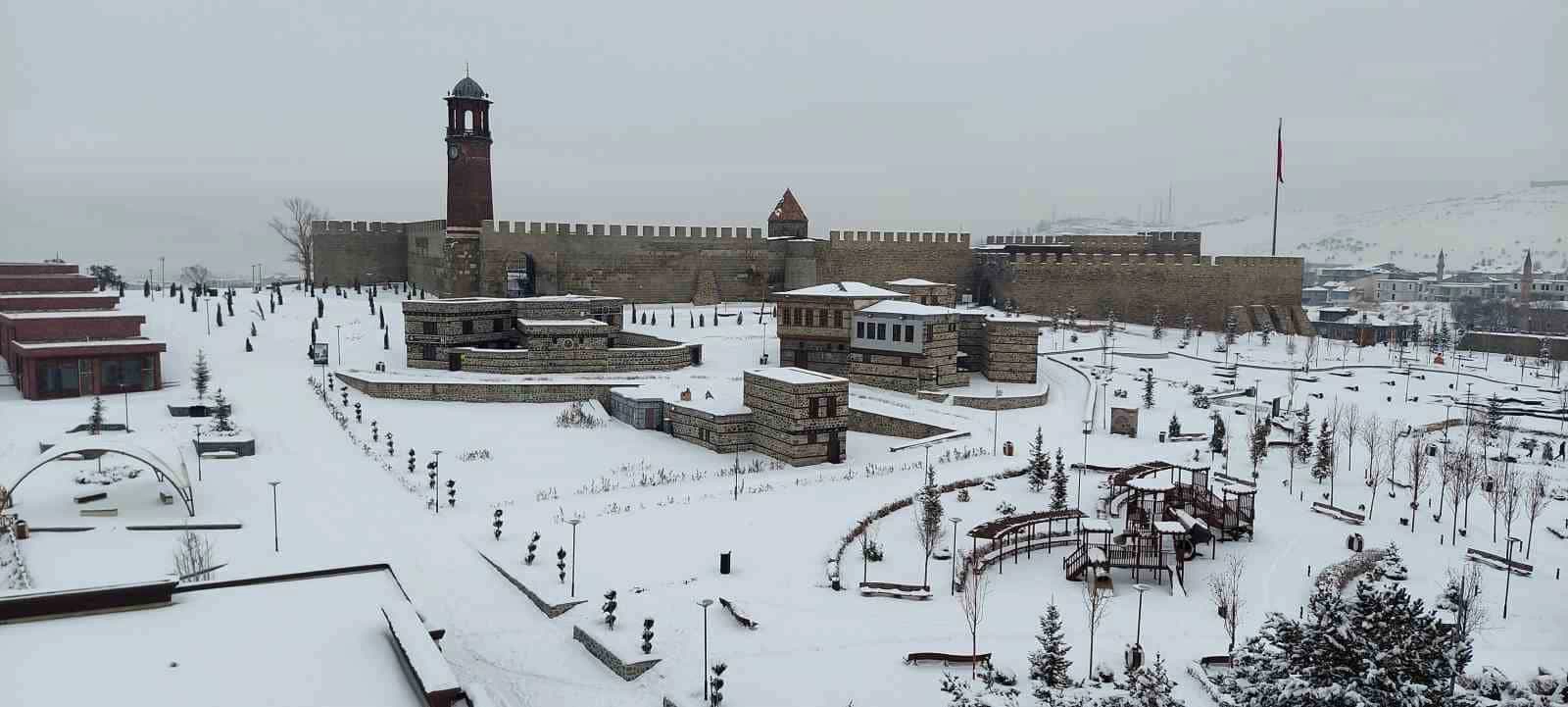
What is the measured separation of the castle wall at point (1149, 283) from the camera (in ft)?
138

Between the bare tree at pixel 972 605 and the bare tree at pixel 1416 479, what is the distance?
864 centimetres

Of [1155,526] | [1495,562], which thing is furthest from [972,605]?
[1495,562]

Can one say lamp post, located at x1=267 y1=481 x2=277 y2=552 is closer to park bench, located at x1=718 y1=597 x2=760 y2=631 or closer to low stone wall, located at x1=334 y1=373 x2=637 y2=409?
park bench, located at x1=718 y1=597 x2=760 y2=631

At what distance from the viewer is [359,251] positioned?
44.2 meters

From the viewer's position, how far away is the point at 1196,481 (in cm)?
1916

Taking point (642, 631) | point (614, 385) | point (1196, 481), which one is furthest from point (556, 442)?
point (1196, 481)

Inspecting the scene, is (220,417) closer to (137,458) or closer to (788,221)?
(137,458)

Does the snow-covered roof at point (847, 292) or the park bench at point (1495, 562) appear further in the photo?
the snow-covered roof at point (847, 292)

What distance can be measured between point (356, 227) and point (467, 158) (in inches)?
415

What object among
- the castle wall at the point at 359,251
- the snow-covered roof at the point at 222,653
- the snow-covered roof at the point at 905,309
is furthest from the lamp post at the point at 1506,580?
the castle wall at the point at 359,251

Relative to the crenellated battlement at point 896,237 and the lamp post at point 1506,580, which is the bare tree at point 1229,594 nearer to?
the lamp post at point 1506,580

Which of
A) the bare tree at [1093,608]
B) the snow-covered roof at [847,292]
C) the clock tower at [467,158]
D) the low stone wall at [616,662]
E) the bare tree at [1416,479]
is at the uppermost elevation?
the clock tower at [467,158]

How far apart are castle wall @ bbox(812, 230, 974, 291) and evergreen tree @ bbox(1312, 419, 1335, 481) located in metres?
24.0

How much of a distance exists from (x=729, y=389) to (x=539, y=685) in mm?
15409
